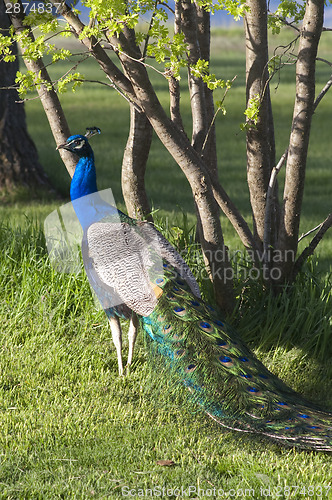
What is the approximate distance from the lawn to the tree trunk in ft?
9.92

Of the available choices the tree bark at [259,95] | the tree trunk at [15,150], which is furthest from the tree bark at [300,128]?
the tree trunk at [15,150]

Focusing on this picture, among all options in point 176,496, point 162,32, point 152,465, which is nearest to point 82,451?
point 152,465

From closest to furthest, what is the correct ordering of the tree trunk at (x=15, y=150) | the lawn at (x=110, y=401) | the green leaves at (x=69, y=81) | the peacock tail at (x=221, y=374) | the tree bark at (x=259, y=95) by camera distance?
the lawn at (x=110, y=401) < the peacock tail at (x=221, y=374) < the green leaves at (x=69, y=81) < the tree bark at (x=259, y=95) < the tree trunk at (x=15, y=150)

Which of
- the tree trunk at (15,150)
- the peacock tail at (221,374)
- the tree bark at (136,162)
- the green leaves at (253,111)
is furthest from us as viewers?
the tree trunk at (15,150)

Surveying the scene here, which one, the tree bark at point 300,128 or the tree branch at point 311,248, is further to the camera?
the tree branch at point 311,248

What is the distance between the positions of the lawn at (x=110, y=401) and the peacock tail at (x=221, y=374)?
0.11 metres

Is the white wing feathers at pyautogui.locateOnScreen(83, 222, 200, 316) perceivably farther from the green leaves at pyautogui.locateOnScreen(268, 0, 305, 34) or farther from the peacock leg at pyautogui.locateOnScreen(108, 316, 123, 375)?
the green leaves at pyautogui.locateOnScreen(268, 0, 305, 34)

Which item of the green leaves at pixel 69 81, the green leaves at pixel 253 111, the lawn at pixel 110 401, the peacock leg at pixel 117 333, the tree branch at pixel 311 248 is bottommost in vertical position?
the lawn at pixel 110 401

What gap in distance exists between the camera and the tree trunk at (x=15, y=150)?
7945mm

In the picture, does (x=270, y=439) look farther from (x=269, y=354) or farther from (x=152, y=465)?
(x=269, y=354)

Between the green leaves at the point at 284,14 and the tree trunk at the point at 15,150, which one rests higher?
the green leaves at the point at 284,14

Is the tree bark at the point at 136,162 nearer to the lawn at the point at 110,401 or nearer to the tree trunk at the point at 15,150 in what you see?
the lawn at the point at 110,401

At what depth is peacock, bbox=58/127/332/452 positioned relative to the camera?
3.28 m

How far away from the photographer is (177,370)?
11.6ft
